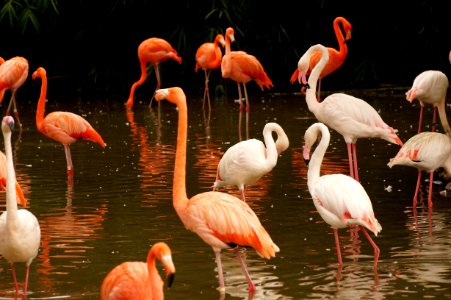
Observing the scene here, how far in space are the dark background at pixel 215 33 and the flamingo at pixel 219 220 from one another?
37.0 feet

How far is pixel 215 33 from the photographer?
57.3 feet

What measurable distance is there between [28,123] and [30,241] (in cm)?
871

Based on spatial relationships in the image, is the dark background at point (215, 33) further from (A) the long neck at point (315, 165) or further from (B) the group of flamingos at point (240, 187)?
(A) the long neck at point (315, 165)

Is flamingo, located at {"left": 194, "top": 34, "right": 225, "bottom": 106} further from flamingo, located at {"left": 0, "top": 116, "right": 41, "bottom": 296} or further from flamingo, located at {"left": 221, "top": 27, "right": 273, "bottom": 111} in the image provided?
flamingo, located at {"left": 0, "top": 116, "right": 41, "bottom": 296}

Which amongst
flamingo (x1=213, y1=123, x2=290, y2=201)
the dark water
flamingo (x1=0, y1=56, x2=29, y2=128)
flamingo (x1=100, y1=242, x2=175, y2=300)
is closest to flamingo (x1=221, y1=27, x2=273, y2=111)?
the dark water

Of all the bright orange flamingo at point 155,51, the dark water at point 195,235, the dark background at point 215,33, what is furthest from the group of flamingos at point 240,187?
the dark background at point 215,33

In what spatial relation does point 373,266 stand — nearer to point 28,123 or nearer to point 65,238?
point 65,238

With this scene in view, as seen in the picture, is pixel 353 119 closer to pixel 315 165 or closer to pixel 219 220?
pixel 315 165

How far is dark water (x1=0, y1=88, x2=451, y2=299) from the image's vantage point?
6051 millimetres

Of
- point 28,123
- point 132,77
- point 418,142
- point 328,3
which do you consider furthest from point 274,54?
point 418,142

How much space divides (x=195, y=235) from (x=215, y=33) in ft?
34.0

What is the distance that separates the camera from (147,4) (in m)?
18.2

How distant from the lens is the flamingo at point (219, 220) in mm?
5719

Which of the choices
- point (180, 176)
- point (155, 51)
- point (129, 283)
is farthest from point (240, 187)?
point (155, 51)
